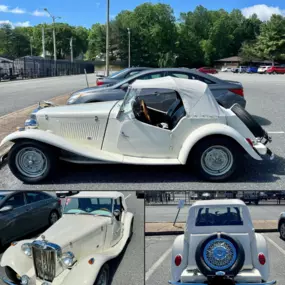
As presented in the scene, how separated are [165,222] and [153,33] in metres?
1.41

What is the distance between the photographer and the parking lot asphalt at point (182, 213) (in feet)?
6.46

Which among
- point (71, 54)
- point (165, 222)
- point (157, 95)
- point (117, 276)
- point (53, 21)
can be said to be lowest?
point (117, 276)

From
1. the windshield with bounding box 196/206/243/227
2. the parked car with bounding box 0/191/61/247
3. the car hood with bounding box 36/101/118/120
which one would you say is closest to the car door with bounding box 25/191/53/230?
the parked car with bounding box 0/191/61/247

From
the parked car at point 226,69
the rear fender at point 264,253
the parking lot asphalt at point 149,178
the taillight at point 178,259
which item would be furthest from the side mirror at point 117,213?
the parked car at point 226,69

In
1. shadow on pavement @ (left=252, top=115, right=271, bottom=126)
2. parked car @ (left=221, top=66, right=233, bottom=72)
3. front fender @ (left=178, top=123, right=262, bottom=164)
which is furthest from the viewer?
shadow on pavement @ (left=252, top=115, right=271, bottom=126)

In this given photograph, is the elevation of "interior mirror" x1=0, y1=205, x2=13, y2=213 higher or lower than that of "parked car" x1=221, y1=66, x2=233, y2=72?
lower

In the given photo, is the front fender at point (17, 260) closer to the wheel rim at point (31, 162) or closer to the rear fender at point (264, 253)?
the rear fender at point (264, 253)

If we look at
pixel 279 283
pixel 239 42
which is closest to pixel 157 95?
pixel 239 42

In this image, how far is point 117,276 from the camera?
2.08 meters

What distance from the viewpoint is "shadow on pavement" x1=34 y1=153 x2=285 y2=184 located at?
3.68 metres

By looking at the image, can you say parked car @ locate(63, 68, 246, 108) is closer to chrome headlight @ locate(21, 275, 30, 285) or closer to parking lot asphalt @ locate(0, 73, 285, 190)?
parking lot asphalt @ locate(0, 73, 285, 190)

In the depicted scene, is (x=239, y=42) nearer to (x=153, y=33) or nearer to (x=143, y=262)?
(x=153, y=33)

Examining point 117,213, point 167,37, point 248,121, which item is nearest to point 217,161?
point 248,121

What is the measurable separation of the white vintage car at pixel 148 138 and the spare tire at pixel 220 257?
5.76 ft
